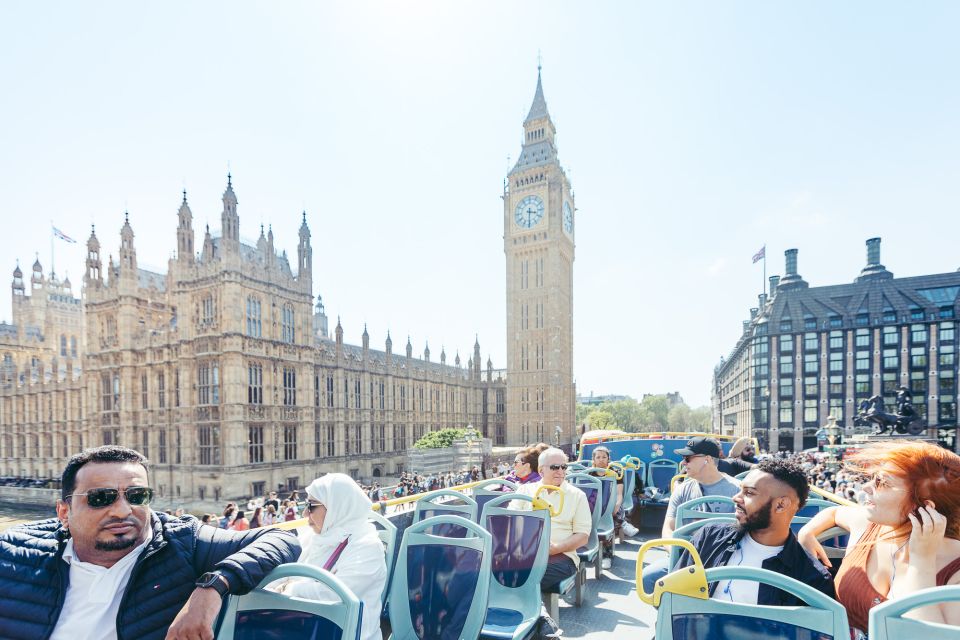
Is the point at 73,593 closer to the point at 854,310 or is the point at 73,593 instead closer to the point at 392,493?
the point at 392,493

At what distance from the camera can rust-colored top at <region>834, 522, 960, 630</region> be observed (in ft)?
8.22

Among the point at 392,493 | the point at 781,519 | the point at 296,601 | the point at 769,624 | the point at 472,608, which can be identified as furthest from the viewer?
the point at 392,493

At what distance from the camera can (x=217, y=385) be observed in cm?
2645

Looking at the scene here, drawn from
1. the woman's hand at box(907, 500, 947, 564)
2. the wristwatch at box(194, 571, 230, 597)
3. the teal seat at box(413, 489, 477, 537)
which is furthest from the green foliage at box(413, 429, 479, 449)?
the woman's hand at box(907, 500, 947, 564)

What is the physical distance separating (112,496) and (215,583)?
84cm

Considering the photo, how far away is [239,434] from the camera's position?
84.4 feet

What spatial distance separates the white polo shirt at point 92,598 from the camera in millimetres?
2367

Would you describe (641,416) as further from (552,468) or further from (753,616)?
(753,616)

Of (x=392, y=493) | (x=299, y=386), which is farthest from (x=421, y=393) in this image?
(x=392, y=493)

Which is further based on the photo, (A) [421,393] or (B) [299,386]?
(A) [421,393]

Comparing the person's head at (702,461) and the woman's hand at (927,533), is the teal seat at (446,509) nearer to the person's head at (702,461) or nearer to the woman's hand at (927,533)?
the person's head at (702,461)

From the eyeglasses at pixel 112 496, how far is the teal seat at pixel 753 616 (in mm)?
2650

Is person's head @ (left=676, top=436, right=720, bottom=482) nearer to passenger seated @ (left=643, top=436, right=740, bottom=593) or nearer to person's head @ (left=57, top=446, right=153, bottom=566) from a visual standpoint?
passenger seated @ (left=643, top=436, right=740, bottom=593)

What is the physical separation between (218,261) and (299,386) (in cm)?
888
